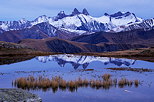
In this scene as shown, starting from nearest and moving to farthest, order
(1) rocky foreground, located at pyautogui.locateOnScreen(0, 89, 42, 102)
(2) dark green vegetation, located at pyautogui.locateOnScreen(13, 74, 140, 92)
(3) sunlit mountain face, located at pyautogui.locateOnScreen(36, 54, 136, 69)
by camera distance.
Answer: (1) rocky foreground, located at pyautogui.locateOnScreen(0, 89, 42, 102)
(2) dark green vegetation, located at pyautogui.locateOnScreen(13, 74, 140, 92)
(3) sunlit mountain face, located at pyautogui.locateOnScreen(36, 54, 136, 69)

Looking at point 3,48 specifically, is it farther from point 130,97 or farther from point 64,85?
point 130,97

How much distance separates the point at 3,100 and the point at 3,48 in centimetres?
10679

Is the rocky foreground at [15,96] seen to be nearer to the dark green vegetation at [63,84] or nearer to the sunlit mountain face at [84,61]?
the dark green vegetation at [63,84]

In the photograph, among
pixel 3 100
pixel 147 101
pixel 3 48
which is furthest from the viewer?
pixel 3 48

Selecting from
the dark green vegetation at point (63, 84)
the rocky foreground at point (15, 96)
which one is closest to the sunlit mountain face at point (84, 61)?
the dark green vegetation at point (63, 84)

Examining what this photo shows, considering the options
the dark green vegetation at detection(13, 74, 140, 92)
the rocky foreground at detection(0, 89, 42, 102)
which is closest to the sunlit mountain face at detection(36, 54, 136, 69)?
the dark green vegetation at detection(13, 74, 140, 92)

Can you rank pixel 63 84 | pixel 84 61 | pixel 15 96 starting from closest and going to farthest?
pixel 15 96 < pixel 63 84 < pixel 84 61

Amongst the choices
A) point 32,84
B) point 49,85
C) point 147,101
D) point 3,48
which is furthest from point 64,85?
point 3,48

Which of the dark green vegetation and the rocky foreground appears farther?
the dark green vegetation

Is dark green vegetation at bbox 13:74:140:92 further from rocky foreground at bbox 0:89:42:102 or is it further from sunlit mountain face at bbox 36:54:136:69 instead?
sunlit mountain face at bbox 36:54:136:69

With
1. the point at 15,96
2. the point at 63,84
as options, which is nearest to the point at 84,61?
the point at 63,84

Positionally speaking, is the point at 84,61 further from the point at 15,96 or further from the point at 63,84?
the point at 15,96

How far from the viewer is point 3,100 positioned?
24.1 m

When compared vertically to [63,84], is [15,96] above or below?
above
